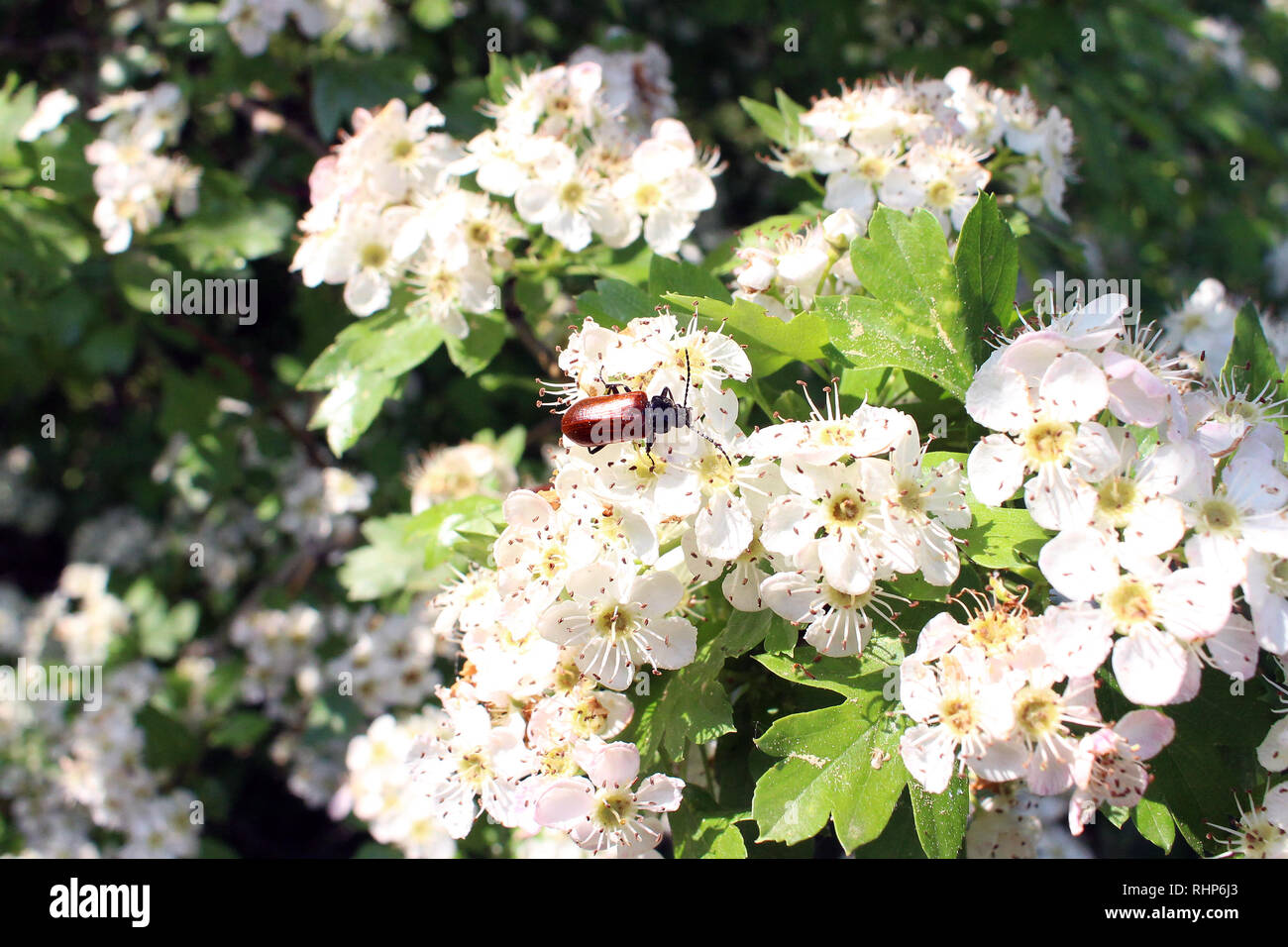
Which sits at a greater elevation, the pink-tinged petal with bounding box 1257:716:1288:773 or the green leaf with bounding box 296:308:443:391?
the green leaf with bounding box 296:308:443:391

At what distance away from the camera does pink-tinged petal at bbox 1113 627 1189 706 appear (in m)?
1.28

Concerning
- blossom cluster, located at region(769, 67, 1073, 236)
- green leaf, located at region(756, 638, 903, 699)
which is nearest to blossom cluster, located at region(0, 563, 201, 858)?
green leaf, located at region(756, 638, 903, 699)

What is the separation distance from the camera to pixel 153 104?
2986mm

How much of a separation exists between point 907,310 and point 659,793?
89 centimetres

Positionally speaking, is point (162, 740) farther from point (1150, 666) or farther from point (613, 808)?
point (1150, 666)

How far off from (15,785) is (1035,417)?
375 cm

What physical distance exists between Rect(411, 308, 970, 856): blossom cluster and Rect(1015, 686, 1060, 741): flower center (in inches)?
8.0

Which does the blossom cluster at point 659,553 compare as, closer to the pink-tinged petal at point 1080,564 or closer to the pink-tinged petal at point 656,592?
the pink-tinged petal at point 656,592

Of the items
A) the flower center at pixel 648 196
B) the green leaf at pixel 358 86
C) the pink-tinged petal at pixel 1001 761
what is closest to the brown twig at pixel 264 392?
the green leaf at pixel 358 86

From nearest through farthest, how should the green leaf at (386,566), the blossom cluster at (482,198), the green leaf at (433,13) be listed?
the blossom cluster at (482,198) < the green leaf at (386,566) < the green leaf at (433,13)

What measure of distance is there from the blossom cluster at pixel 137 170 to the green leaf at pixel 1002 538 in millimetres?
2435

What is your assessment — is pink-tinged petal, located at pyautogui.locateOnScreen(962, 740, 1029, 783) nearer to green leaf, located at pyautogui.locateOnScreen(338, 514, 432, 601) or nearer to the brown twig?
green leaf, located at pyautogui.locateOnScreen(338, 514, 432, 601)

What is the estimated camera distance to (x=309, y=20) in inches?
118

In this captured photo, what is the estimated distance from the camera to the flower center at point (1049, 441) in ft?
4.49
